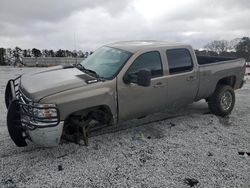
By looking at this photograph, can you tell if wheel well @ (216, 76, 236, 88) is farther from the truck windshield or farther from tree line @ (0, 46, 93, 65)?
tree line @ (0, 46, 93, 65)

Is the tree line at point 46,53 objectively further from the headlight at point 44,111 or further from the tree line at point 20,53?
the headlight at point 44,111

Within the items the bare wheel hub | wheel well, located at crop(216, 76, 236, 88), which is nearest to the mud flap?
the bare wheel hub

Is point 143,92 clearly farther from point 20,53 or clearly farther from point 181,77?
point 20,53

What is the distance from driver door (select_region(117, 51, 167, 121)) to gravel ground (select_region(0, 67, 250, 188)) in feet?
1.86

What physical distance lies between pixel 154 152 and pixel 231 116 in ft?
10.2

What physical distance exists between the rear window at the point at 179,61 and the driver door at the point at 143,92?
288mm

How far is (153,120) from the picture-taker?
19.3 feet

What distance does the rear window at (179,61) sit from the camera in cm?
517

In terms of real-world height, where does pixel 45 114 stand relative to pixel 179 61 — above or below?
below

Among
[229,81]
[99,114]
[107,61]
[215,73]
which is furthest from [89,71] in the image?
[229,81]

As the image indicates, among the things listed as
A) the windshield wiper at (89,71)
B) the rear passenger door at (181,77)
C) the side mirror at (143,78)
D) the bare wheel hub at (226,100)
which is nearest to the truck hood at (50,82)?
the windshield wiper at (89,71)

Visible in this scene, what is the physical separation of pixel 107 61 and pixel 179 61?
159cm

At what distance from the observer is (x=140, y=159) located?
4000mm

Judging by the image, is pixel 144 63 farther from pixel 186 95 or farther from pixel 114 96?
pixel 186 95
